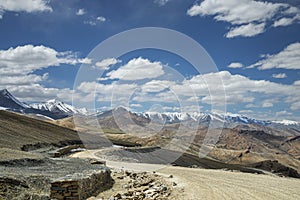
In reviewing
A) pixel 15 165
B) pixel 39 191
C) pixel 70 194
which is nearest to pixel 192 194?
pixel 70 194

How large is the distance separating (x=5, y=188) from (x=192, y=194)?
9899mm

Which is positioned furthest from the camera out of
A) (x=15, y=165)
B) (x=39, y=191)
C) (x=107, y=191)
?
(x=15, y=165)

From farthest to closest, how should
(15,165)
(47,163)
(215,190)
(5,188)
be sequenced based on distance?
(47,163) < (15,165) < (215,190) < (5,188)

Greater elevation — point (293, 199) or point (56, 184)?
point (56, 184)

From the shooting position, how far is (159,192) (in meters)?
19.1

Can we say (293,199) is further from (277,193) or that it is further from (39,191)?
(39,191)

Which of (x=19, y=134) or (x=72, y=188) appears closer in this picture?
(x=72, y=188)

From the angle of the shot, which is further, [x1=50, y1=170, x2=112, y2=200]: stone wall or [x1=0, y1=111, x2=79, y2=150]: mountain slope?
[x1=0, y1=111, x2=79, y2=150]: mountain slope

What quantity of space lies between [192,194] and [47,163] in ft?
56.5

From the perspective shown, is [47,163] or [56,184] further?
[47,163]

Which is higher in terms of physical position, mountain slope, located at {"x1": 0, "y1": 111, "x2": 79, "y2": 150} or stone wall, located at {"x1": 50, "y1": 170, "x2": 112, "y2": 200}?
mountain slope, located at {"x1": 0, "y1": 111, "x2": 79, "y2": 150}

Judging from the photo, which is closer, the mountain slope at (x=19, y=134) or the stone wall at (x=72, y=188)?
the stone wall at (x=72, y=188)

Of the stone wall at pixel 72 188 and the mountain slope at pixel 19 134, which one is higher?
the mountain slope at pixel 19 134

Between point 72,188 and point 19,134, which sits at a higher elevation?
point 19,134
